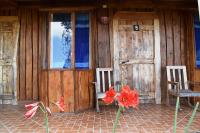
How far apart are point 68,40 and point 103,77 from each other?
1160 millimetres

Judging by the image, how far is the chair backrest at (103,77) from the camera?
593cm

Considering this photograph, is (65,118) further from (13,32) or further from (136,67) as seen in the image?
(13,32)

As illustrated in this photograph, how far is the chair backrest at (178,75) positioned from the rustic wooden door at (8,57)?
3.69 meters

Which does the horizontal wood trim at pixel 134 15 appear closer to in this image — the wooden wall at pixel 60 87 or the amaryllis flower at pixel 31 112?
the wooden wall at pixel 60 87

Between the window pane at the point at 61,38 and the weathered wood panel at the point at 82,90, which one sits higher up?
the window pane at the point at 61,38

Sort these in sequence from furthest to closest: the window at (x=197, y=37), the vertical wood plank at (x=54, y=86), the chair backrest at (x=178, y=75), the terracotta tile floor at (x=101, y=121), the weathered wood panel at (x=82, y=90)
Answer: the window at (x=197, y=37) → the chair backrest at (x=178, y=75) → the weathered wood panel at (x=82, y=90) → the vertical wood plank at (x=54, y=86) → the terracotta tile floor at (x=101, y=121)

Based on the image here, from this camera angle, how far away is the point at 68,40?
19.6 feet

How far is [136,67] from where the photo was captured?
6.31 meters

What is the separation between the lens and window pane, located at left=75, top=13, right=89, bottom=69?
6.07 meters

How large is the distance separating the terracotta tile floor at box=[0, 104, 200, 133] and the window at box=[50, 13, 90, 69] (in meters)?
1.21

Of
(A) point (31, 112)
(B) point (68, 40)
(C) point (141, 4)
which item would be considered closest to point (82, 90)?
(B) point (68, 40)

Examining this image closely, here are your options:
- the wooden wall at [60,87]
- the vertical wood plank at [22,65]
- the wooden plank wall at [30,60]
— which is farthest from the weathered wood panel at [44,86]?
the vertical wood plank at [22,65]

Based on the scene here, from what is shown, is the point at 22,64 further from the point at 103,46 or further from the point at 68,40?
the point at 103,46

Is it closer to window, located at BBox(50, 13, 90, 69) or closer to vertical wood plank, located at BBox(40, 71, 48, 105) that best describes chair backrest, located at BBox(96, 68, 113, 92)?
window, located at BBox(50, 13, 90, 69)
